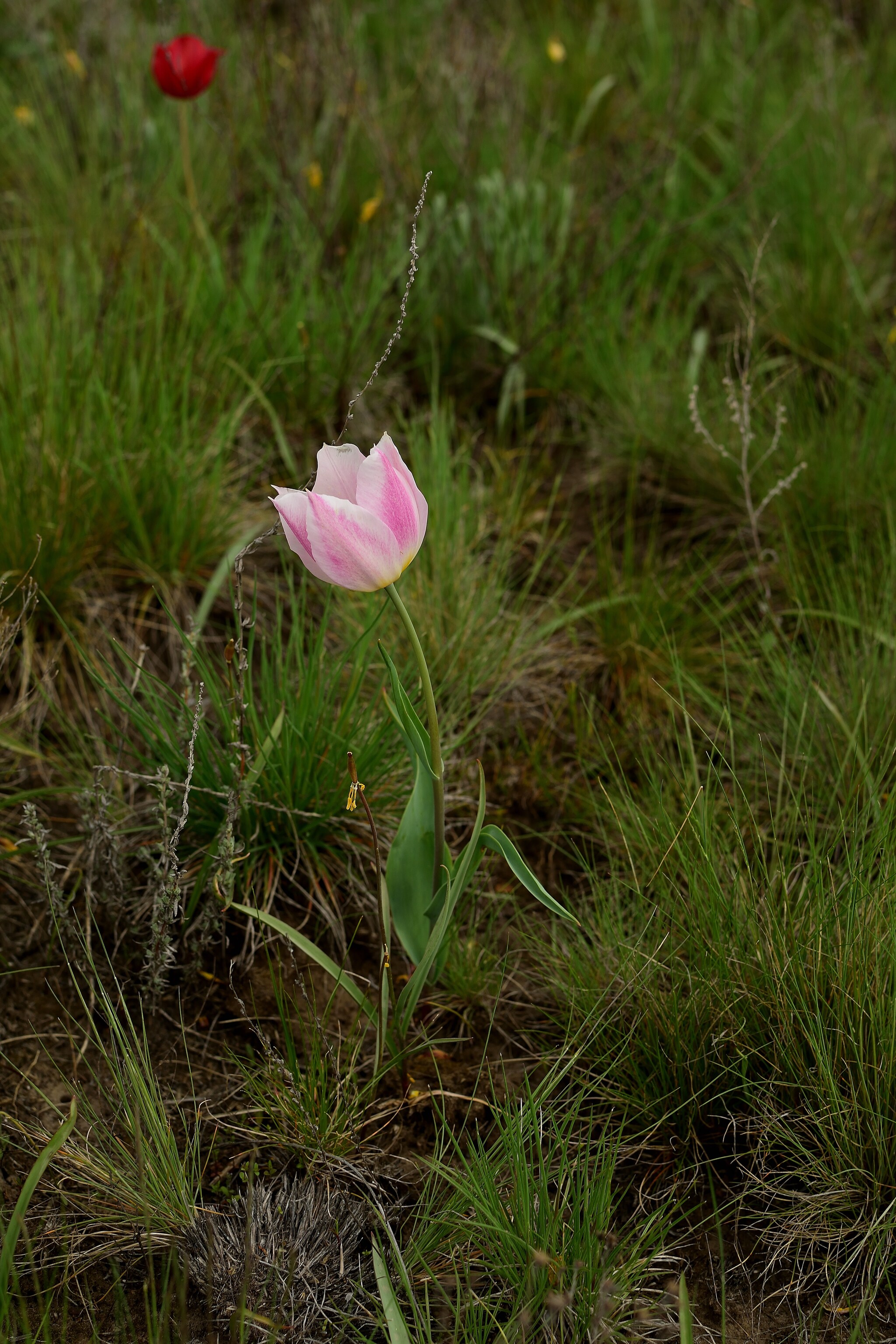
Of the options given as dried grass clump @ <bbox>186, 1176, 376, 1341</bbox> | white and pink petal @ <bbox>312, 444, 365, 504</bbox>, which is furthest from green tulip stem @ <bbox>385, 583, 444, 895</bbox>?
dried grass clump @ <bbox>186, 1176, 376, 1341</bbox>

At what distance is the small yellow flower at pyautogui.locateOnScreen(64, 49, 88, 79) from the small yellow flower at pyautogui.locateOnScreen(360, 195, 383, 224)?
0.94 meters

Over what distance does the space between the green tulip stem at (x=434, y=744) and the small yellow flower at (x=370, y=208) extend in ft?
5.36

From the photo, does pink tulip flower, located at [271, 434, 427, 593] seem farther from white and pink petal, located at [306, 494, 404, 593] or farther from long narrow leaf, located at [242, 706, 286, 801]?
long narrow leaf, located at [242, 706, 286, 801]

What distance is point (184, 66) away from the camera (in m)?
2.38

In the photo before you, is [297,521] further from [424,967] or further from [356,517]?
[424,967]

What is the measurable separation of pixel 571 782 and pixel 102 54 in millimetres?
3145

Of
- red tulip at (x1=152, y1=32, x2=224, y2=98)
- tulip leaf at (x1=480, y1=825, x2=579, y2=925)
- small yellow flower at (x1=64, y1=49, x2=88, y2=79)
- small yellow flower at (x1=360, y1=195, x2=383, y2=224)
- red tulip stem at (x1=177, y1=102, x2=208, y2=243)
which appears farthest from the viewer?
small yellow flower at (x1=64, y1=49, x2=88, y2=79)

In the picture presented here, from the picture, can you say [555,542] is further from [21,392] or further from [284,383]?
[21,392]

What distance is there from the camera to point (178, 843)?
169cm

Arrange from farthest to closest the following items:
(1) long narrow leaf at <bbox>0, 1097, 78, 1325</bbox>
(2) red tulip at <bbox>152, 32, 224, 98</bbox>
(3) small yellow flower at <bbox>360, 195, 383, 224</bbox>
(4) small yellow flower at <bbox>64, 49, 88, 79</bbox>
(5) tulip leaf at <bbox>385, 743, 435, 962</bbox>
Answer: (4) small yellow flower at <bbox>64, 49, 88, 79</bbox>
(3) small yellow flower at <bbox>360, 195, 383, 224</bbox>
(2) red tulip at <bbox>152, 32, 224, 98</bbox>
(5) tulip leaf at <bbox>385, 743, 435, 962</bbox>
(1) long narrow leaf at <bbox>0, 1097, 78, 1325</bbox>

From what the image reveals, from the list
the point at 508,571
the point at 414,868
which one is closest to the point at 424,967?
the point at 414,868

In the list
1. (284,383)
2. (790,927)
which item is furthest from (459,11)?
(790,927)

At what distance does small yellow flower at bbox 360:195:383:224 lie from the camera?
2.67 m

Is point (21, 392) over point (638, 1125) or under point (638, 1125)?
over
